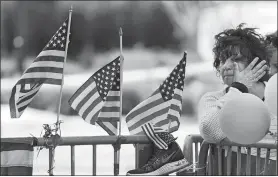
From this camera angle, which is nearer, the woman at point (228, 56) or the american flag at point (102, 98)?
the woman at point (228, 56)

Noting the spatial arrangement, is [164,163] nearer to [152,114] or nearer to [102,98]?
[152,114]

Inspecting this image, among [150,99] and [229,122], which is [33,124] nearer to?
[150,99]

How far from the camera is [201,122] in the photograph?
1706 mm

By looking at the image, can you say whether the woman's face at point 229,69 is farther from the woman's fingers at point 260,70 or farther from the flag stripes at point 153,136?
the flag stripes at point 153,136

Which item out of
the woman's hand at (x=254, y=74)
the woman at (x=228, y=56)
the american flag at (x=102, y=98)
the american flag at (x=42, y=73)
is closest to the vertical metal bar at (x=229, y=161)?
the woman at (x=228, y=56)

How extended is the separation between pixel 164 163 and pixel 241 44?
0.56 m

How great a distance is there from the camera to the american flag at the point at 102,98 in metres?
2.26

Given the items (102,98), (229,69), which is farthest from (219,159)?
(229,69)

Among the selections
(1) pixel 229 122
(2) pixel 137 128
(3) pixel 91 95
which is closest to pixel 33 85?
(3) pixel 91 95

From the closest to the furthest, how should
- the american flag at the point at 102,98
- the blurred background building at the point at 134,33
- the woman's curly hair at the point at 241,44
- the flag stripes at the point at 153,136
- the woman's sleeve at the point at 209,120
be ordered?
the woman's sleeve at the point at 209,120, the woman's curly hair at the point at 241,44, the flag stripes at the point at 153,136, the american flag at the point at 102,98, the blurred background building at the point at 134,33

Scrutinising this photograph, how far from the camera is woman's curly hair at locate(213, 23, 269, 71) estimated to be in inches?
72.5

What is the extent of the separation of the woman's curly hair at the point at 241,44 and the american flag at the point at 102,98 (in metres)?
0.49

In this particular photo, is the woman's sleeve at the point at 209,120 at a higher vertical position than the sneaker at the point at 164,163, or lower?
higher

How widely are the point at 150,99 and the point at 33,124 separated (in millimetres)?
3289
